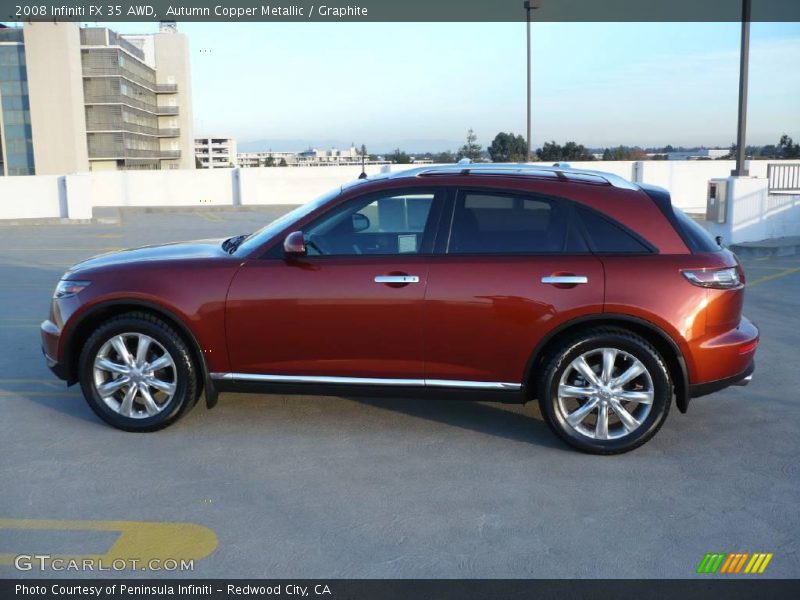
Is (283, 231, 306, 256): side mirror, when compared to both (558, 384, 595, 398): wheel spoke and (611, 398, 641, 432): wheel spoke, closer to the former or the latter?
(558, 384, 595, 398): wheel spoke

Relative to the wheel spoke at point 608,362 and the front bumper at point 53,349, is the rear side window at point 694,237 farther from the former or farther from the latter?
the front bumper at point 53,349

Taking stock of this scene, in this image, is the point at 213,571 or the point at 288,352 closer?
the point at 213,571

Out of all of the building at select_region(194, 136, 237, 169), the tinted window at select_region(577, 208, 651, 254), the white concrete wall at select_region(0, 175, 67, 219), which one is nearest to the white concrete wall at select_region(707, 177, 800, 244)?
the tinted window at select_region(577, 208, 651, 254)

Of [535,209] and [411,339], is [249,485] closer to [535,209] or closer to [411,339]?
[411,339]

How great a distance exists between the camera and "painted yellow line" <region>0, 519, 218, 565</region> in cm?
370

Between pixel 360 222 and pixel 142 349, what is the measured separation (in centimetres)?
168

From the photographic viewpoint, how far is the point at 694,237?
16.3 feet

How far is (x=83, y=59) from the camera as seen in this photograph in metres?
95.9

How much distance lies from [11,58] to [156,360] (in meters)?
102

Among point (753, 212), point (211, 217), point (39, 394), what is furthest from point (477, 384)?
point (211, 217)

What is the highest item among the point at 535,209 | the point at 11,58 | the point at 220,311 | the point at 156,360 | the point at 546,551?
the point at 11,58

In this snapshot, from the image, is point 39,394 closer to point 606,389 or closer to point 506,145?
point 606,389

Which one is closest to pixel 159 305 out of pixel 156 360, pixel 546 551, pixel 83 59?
pixel 156 360

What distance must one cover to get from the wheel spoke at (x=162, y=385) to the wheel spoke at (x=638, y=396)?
2881 mm
